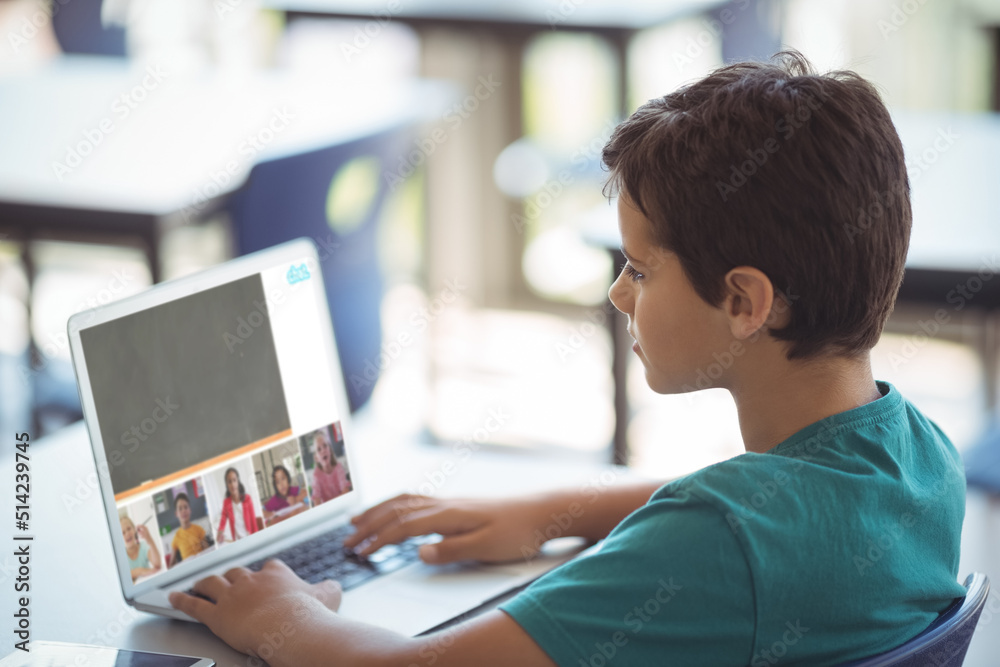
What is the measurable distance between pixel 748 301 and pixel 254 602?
1.67 ft

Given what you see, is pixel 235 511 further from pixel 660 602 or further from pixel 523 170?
pixel 523 170

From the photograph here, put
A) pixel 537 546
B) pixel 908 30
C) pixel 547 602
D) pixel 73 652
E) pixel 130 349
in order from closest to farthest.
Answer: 1. pixel 547 602
2. pixel 73 652
3. pixel 130 349
4. pixel 537 546
5. pixel 908 30

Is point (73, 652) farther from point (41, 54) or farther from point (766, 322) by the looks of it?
point (41, 54)

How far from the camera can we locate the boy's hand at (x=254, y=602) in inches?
37.3

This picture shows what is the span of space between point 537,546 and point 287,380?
0.32m

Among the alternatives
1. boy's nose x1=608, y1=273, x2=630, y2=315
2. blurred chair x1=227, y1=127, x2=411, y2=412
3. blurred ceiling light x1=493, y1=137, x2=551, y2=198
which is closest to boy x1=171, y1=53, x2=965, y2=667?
boy's nose x1=608, y1=273, x2=630, y2=315

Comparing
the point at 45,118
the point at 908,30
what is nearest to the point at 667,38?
the point at 908,30

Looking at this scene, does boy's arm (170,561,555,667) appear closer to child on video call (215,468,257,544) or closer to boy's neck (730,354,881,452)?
child on video call (215,468,257,544)

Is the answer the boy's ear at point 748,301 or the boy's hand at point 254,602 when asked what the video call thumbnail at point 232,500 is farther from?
the boy's ear at point 748,301

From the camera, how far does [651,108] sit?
36.6 inches

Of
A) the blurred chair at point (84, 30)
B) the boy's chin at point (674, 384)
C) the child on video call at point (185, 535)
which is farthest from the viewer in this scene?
the blurred chair at point (84, 30)

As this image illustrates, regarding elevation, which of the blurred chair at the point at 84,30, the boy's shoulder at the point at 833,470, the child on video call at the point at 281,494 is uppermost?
the blurred chair at the point at 84,30

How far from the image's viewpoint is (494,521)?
114cm

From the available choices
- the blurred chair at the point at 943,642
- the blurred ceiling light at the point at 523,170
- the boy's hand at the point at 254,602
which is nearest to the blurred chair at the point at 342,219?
the boy's hand at the point at 254,602
